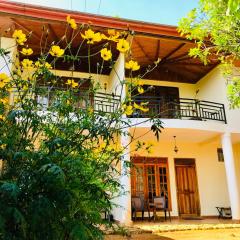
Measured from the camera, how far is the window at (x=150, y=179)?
10.6 meters

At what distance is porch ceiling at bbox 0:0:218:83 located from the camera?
8.12 m

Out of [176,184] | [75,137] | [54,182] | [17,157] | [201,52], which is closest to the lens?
[54,182]

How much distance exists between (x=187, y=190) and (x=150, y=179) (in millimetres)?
1550

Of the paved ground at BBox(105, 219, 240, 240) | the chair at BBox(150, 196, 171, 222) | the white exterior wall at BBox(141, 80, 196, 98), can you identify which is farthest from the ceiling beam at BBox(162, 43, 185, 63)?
the paved ground at BBox(105, 219, 240, 240)

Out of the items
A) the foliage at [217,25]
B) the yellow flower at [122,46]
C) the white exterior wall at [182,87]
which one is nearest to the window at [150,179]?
the white exterior wall at [182,87]

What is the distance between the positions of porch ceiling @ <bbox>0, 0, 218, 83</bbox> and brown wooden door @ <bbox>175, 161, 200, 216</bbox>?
3.70 meters

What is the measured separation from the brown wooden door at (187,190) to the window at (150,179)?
1.74ft

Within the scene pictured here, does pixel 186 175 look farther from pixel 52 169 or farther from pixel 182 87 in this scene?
pixel 52 169

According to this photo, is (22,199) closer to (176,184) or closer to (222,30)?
(222,30)

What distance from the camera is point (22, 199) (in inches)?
69.9

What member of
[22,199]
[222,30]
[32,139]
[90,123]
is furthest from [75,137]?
[222,30]

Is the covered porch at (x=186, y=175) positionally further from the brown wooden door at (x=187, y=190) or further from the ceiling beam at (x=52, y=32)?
the ceiling beam at (x=52, y=32)

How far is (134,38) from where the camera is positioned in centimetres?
925

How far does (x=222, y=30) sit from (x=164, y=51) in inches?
173
